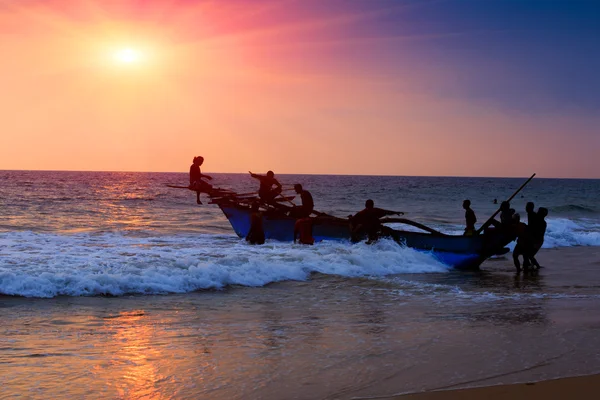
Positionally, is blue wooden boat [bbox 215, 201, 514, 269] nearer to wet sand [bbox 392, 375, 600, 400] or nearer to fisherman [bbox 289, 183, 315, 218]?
fisherman [bbox 289, 183, 315, 218]

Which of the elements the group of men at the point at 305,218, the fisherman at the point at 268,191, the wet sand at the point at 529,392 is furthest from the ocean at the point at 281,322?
the fisherman at the point at 268,191

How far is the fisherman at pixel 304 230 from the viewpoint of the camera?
18.0m

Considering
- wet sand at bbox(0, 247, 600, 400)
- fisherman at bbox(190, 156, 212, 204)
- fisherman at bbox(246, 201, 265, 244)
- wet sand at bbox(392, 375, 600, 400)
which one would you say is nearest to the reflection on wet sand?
wet sand at bbox(0, 247, 600, 400)

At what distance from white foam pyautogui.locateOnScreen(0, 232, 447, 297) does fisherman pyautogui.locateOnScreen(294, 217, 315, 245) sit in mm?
723

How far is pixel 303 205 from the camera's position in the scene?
18.6m

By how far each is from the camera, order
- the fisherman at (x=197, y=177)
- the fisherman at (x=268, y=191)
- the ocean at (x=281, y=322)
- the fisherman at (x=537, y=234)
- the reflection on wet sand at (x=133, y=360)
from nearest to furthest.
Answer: the reflection on wet sand at (x=133, y=360)
the ocean at (x=281, y=322)
the fisherman at (x=537, y=234)
the fisherman at (x=197, y=177)
the fisherman at (x=268, y=191)

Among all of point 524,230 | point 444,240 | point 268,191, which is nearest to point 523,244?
point 524,230

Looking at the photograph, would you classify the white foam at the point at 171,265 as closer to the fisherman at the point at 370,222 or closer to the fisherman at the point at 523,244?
the fisherman at the point at 370,222

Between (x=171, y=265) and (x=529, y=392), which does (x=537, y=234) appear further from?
(x=529, y=392)

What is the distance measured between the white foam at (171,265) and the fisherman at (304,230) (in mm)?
723

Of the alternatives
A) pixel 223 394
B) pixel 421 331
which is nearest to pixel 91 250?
pixel 421 331

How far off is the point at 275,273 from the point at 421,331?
561 cm

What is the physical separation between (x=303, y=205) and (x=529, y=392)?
1322cm

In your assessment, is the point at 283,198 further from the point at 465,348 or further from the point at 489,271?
the point at 465,348
